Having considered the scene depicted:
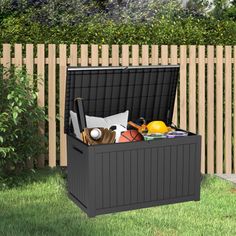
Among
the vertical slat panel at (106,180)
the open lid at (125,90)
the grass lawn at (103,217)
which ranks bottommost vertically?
the grass lawn at (103,217)

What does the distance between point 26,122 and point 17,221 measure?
62.1 inches

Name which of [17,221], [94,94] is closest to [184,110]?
[94,94]

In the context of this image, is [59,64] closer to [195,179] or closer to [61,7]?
[195,179]

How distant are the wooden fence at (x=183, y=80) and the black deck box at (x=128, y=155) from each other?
119cm

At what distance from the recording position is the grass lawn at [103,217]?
4309 millimetres

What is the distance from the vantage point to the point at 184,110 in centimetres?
639

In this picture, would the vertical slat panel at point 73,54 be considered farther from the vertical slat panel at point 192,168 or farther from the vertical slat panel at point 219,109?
the vertical slat panel at point 192,168

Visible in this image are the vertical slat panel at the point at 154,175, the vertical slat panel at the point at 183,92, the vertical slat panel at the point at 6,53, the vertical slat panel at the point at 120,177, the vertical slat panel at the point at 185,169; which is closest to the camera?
the vertical slat panel at the point at 120,177

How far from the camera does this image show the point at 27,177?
6027mm

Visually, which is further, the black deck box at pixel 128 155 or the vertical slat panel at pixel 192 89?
the vertical slat panel at pixel 192 89

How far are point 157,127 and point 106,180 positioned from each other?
71 centimetres

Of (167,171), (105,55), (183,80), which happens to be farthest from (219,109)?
(167,171)

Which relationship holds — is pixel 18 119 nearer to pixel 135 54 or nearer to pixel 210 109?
pixel 135 54

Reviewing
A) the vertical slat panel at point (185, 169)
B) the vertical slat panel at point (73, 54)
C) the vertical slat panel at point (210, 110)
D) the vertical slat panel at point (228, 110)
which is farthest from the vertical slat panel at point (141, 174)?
the vertical slat panel at point (228, 110)
